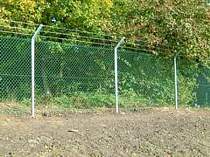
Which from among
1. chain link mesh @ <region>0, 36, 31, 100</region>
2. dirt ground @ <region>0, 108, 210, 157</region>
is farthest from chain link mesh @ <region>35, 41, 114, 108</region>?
dirt ground @ <region>0, 108, 210, 157</region>

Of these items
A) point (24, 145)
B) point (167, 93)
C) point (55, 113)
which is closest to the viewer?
point (24, 145)

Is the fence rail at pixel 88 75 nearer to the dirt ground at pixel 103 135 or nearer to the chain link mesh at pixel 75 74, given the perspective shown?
the chain link mesh at pixel 75 74

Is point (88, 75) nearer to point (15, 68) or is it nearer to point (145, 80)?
point (15, 68)

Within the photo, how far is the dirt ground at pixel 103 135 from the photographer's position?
35.9 feet

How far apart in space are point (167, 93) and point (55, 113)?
592 cm

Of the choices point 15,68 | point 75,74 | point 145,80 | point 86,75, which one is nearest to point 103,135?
point 15,68

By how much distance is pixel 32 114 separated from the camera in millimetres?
13375

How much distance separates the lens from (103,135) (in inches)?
493

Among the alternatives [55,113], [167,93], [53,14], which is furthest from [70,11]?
[55,113]

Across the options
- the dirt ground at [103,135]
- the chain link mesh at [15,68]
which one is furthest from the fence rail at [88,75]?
the dirt ground at [103,135]

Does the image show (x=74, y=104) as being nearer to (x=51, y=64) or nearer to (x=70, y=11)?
(x=51, y=64)

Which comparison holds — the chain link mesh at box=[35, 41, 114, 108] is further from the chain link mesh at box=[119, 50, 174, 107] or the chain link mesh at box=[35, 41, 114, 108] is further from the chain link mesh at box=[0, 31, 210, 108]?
the chain link mesh at box=[119, 50, 174, 107]

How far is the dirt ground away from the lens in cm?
1094

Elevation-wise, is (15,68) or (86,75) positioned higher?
(15,68)
